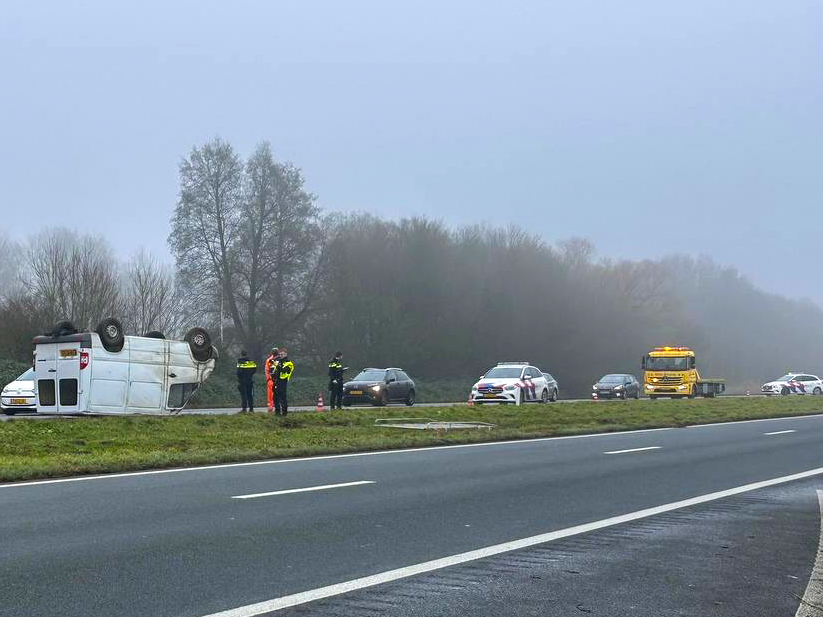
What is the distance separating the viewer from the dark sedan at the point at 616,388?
2039 inches

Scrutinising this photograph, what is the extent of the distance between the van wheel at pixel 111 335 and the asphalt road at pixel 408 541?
33.8 ft

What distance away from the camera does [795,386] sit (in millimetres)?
61781

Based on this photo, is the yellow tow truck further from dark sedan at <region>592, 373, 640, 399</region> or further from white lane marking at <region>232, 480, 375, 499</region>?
white lane marking at <region>232, 480, 375, 499</region>

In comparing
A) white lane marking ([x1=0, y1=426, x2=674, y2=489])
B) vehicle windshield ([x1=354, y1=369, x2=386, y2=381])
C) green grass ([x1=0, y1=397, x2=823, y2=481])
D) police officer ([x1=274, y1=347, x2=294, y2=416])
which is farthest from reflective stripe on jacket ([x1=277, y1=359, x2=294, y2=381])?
vehicle windshield ([x1=354, y1=369, x2=386, y2=381])

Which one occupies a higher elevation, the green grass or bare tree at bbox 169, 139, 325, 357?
bare tree at bbox 169, 139, 325, 357

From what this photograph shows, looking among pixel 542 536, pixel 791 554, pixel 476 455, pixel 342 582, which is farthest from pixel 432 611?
pixel 476 455

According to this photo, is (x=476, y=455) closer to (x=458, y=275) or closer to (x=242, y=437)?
(x=242, y=437)

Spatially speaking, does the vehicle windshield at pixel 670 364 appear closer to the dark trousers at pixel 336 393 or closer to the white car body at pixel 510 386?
the white car body at pixel 510 386

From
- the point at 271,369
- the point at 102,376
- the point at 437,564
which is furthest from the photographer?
the point at 271,369

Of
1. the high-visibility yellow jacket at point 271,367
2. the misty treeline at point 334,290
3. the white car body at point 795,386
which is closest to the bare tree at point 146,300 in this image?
the misty treeline at point 334,290

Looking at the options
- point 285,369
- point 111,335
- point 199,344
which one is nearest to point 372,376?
point 285,369

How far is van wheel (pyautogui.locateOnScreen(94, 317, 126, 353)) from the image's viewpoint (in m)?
23.6

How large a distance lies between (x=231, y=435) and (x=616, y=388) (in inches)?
1387

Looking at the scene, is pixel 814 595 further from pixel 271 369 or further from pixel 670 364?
pixel 670 364
